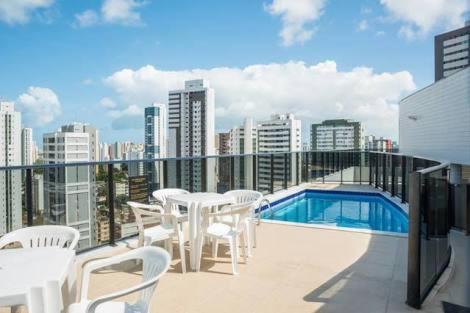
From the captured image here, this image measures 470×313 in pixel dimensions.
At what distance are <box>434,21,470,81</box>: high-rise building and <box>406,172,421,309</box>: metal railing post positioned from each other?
63942 millimetres

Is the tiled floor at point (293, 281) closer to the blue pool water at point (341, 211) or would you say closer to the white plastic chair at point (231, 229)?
the white plastic chair at point (231, 229)

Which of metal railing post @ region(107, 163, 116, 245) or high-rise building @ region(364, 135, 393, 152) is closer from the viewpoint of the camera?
metal railing post @ region(107, 163, 116, 245)

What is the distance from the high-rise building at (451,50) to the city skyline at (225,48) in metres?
30.9

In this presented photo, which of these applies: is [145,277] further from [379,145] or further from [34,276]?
[379,145]

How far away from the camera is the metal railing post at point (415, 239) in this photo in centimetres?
283

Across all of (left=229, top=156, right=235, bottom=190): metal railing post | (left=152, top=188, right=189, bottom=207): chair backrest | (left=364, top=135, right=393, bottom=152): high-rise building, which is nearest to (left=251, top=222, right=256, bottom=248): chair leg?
(left=152, top=188, right=189, bottom=207): chair backrest

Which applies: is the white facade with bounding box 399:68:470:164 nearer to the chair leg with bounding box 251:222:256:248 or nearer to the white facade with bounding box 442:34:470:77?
the chair leg with bounding box 251:222:256:248

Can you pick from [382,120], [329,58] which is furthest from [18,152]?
[382,120]

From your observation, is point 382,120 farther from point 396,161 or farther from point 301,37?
point 396,161

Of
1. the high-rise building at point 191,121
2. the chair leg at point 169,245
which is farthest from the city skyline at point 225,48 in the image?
the chair leg at point 169,245

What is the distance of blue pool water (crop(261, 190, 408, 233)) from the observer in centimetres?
820

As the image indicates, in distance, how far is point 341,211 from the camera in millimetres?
9672

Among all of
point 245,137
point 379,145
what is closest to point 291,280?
point 245,137

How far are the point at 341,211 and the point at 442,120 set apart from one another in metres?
9.70
